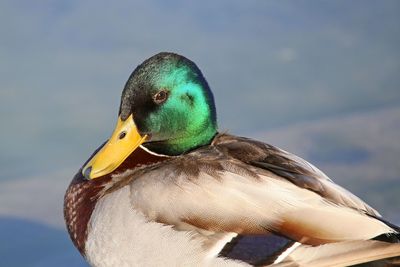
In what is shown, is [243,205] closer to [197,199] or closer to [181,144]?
[197,199]

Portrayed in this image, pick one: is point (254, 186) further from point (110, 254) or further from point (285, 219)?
point (110, 254)

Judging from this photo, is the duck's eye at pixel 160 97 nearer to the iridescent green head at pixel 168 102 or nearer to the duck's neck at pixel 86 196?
the iridescent green head at pixel 168 102

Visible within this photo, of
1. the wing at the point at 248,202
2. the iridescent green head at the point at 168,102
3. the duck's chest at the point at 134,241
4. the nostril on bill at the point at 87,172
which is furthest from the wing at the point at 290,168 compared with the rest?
the nostril on bill at the point at 87,172

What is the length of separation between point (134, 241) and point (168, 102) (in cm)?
77

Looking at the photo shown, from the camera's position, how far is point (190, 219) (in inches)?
225

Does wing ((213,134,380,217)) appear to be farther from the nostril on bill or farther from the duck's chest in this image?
the nostril on bill

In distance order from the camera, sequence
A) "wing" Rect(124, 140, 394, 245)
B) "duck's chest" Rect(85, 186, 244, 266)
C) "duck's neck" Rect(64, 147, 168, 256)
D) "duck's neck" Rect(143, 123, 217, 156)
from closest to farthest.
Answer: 1. "wing" Rect(124, 140, 394, 245)
2. "duck's chest" Rect(85, 186, 244, 266)
3. "duck's neck" Rect(64, 147, 168, 256)
4. "duck's neck" Rect(143, 123, 217, 156)

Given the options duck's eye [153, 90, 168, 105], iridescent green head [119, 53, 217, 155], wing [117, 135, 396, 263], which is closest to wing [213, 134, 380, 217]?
wing [117, 135, 396, 263]

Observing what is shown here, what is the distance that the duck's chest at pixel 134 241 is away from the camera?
225 inches

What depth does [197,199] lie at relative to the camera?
5.71 meters

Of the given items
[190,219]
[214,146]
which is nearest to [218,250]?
[190,219]

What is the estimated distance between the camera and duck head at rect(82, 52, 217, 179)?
20.3 feet

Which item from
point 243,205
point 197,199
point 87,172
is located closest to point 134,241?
point 197,199

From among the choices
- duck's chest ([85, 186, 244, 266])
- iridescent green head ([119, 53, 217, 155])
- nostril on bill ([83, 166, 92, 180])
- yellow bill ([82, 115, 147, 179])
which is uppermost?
iridescent green head ([119, 53, 217, 155])
